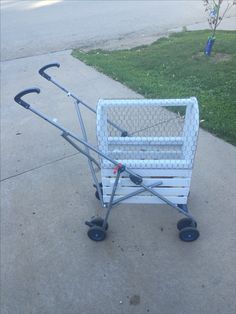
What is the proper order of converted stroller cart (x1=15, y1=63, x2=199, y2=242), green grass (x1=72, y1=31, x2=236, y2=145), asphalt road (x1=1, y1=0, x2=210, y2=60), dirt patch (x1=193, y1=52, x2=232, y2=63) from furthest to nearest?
1. asphalt road (x1=1, y1=0, x2=210, y2=60)
2. dirt patch (x1=193, y1=52, x2=232, y2=63)
3. green grass (x1=72, y1=31, x2=236, y2=145)
4. converted stroller cart (x1=15, y1=63, x2=199, y2=242)

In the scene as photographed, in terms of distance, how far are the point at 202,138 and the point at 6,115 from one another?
2627mm

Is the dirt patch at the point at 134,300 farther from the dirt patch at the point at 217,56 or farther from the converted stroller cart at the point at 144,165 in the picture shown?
the dirt patch at the point at 217,56

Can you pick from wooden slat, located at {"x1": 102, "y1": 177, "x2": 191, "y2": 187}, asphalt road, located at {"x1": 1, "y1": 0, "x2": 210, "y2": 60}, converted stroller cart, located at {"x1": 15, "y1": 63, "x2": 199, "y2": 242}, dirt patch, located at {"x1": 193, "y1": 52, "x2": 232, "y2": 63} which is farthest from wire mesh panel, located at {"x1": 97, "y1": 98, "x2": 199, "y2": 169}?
asphalt road, located at {"x1": 1, "y1": 0, "x2": 210, "y2": 60}

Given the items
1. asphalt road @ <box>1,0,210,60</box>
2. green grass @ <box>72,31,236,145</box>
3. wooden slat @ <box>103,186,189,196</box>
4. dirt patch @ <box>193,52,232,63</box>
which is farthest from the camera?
asphalt road @ <box>1,0,210,60</box>

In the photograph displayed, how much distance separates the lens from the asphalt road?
7657 mm

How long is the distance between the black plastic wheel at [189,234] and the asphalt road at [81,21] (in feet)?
18.7

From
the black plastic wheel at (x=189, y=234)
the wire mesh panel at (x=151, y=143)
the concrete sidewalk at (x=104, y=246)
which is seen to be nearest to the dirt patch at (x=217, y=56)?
the concrete sidewalk at (x=104, y=246)

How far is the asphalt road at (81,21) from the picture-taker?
25.1ft

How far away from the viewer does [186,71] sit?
5.41 metres

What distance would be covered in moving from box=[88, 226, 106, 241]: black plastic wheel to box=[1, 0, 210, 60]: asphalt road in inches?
211

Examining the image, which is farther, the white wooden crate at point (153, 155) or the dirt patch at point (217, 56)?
the dirt patch at point (217, 56)

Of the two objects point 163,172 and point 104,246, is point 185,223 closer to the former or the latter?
point 163,172

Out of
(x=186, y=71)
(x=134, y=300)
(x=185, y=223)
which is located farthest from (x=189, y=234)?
(x=186, y=71)

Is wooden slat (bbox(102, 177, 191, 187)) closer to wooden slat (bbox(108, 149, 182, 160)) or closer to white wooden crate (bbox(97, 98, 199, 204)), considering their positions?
white wooden crate (bbox(97, 98, 199, 204))
